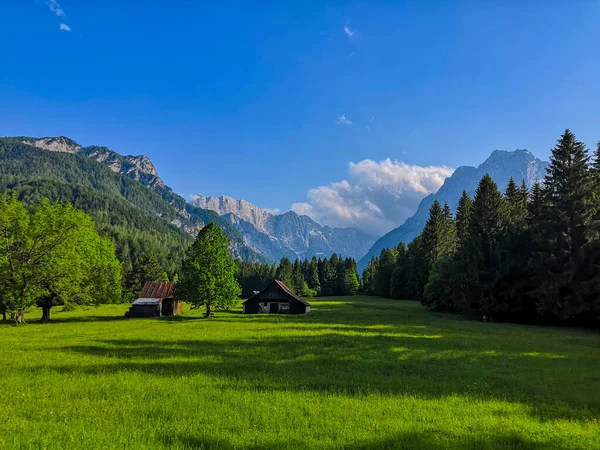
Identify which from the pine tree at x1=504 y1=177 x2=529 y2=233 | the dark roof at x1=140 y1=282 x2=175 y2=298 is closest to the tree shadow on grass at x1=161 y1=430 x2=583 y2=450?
the pine tree at x1=504 y1=177 x2=529 y2=233

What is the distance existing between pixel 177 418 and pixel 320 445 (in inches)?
169

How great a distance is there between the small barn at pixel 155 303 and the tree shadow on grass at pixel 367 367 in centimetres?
4151

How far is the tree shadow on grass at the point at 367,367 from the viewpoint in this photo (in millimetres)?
13961

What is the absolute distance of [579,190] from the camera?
40.9m

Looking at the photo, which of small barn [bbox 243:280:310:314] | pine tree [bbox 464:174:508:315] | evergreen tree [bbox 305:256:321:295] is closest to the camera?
pine tree [bbox 464:174:508:315]

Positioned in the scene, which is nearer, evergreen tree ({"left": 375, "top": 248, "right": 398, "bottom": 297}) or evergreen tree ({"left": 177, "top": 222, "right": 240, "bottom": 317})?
evergreen tree ({"left": 177, "top": 222, "right": 240, "bottom": 317})

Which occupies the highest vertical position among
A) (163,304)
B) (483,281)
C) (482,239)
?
A: (482,239)

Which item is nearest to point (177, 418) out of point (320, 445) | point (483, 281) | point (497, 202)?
point (320, 445)

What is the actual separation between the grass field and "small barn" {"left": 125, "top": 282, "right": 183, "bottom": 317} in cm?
4413

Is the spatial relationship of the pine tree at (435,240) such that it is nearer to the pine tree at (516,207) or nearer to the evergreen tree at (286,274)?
the pine tree at (516,207)

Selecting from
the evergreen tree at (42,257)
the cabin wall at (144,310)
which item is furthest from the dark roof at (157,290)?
the evergreen tree at (42,257)

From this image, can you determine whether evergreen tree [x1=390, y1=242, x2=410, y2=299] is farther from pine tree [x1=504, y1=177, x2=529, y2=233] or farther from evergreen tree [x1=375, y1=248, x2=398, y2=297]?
pine tree [x1=504, y1=177, x2=529, y2=233]

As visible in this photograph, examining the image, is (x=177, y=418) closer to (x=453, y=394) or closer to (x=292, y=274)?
(x=453, y=394)

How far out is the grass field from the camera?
894cm
